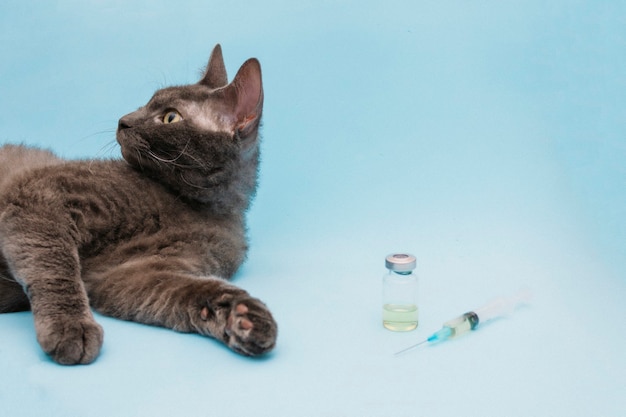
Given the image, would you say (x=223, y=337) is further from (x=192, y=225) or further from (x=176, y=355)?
(x=192, y=225)

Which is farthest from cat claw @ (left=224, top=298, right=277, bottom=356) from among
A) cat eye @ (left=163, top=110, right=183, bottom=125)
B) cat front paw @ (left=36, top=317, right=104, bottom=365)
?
cat eye @ (left=163, top=110, right=183, bottom=125)

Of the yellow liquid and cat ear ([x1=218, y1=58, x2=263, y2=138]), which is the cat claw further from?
cat ear ([x1=218, y1=58, x2=263, y2=138])

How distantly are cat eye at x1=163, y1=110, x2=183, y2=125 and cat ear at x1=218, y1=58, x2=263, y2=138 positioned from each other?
0.40 ft

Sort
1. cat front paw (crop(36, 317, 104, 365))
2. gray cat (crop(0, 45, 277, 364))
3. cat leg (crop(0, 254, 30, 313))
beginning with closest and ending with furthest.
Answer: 1. cat front paw (crop(36, 317, 104, 365))
2. gray cat (crop(0, 45, 277, 364))
3. cat leg (crop(0, 254, 30, 313))

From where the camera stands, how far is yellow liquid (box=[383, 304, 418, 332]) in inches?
66.6

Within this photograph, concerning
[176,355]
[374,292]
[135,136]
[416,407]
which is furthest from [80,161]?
[416,407]

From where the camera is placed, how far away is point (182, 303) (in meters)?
1.58

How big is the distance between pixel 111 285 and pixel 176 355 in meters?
0.30

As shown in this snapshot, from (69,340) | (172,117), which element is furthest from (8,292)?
(172,117)

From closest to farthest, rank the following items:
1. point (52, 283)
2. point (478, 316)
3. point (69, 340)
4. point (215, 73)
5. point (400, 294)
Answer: point (69, 340) < point (52, 283) < point (478, 316) < point (400, 294) < point (215, 73)

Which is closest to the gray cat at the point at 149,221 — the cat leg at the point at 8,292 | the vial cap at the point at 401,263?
the cat leg at the point at 8,292

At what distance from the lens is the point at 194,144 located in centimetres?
180

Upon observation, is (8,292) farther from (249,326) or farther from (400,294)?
(400,294)

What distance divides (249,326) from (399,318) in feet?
1.40
